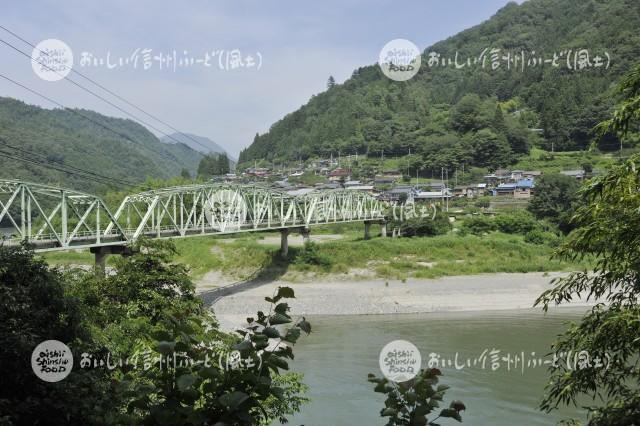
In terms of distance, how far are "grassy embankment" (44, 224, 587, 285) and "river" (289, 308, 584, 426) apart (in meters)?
9.61

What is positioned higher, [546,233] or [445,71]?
[445,71]

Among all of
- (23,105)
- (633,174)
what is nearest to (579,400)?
(633,174)

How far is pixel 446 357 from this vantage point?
19750mm

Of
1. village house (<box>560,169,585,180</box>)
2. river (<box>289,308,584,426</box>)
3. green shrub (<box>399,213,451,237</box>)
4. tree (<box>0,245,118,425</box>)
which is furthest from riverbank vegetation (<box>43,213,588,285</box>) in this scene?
tree (<box>0,245,118,425</box>)

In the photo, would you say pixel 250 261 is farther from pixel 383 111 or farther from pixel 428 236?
pixel 383 111

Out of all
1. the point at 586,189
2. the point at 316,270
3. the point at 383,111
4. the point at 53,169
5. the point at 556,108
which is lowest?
the point at 316,270

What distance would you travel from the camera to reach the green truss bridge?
2228 centimetres

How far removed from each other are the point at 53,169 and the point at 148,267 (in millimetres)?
69720

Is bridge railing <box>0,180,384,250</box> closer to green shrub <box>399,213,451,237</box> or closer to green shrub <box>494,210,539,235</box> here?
green shrub <box>399,213,451,237</box>

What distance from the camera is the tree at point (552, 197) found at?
52.0 m

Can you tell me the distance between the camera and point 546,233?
149 ft

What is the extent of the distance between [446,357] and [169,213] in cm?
1807

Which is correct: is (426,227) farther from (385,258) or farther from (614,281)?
(614,281)

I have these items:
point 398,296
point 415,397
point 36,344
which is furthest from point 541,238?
point 415,397
